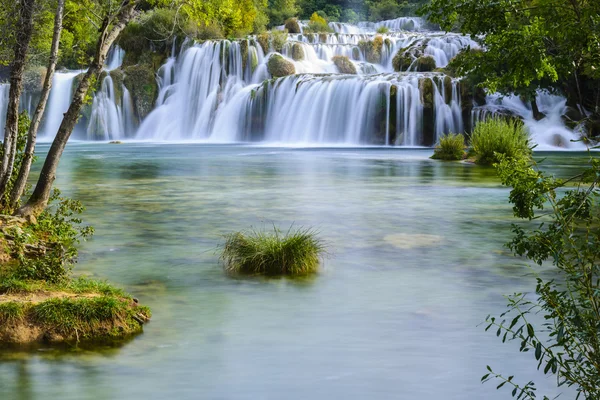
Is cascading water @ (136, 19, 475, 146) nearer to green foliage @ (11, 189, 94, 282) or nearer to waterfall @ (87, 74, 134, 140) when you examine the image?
waterfall @ (87, 74, 134, 140)

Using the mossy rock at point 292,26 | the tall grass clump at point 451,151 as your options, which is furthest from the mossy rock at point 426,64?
the mossy rock at point 292,26

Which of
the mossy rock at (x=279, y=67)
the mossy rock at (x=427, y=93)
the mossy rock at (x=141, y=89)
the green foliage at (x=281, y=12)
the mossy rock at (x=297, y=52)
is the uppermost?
the green foliage at (x=281, y=12)

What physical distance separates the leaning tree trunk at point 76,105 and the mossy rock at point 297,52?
40.7 m

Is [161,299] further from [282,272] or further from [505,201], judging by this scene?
[505,201]

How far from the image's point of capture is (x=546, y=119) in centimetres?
3797

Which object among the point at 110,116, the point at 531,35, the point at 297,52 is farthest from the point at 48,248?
the point at 297,52

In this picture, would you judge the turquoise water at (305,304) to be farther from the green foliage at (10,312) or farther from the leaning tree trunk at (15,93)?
the leaning tree trunk at (15,93)

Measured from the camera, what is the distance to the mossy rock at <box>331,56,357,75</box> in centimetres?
4856

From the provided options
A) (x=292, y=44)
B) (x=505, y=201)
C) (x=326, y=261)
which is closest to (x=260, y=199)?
(x=505, y=201)

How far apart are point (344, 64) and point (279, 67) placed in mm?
4112

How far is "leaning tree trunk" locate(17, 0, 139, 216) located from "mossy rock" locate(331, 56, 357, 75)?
40.1 metres

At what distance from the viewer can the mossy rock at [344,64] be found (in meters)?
48.6

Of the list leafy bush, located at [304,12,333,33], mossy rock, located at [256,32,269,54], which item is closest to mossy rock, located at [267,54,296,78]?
mossy rock, located at [256,32,269,54]

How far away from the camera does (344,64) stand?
48875 millimetres
